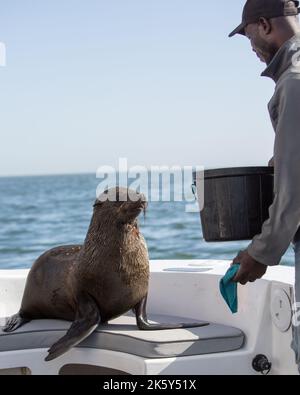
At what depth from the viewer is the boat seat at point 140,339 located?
353 cm

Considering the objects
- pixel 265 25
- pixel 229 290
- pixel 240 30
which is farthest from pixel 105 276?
pixel 265 25

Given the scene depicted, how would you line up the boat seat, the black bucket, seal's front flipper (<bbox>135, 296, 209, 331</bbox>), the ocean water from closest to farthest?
the black bucket → the boat seat → seal's front flipper (<bbox>135, 296, 209, 331</bbox>) → the ocean water

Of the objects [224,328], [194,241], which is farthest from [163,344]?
[194,241]

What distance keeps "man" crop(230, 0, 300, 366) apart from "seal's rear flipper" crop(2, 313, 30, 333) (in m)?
1.91

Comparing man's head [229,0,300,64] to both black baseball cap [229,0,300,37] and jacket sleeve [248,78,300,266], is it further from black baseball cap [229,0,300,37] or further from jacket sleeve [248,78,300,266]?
jacket sleeve [248,78,300,266]

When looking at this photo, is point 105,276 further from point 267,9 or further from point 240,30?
point 267,9

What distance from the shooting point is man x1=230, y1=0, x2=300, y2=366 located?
7.59ft

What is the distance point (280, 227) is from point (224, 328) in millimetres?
1718

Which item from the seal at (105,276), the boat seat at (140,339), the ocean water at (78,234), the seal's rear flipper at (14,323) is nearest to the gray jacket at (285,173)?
the boat seat at (140,339)

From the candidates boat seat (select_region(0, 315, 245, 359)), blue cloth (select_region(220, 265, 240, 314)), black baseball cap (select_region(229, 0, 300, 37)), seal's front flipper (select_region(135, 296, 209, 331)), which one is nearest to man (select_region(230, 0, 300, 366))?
black baseball cap (select_region(229, 0, 300, 37))

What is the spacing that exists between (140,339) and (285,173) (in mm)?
1617

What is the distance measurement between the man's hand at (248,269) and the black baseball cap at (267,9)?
0.92 meters
